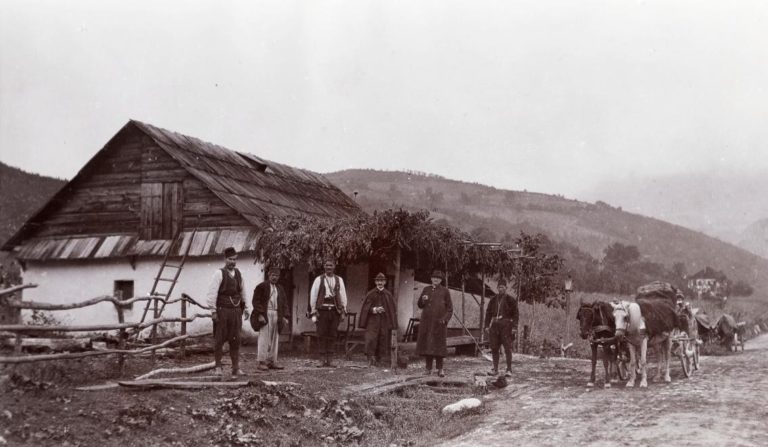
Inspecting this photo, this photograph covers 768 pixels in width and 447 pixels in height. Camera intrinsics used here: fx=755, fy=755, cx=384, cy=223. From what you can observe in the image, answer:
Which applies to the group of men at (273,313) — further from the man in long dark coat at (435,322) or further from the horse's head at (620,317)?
the horse's head at (620,317)

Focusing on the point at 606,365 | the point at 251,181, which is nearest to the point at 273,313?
the point at 606,365

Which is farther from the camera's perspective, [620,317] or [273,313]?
[273,313]

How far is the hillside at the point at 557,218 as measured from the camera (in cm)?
7594

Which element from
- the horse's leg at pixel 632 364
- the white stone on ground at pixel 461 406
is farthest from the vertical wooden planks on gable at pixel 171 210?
the horse's leg at pixel 632 364

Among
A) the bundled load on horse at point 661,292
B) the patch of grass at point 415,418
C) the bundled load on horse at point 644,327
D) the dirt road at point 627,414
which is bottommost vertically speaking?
the patch of grass at point 415,418

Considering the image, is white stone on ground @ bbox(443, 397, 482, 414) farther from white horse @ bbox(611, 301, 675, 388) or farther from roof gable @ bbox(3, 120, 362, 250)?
roof gable @ bbox(3, 120, 362, 250)

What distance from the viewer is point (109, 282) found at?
19.5 m

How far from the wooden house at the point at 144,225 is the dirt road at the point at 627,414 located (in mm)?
7782

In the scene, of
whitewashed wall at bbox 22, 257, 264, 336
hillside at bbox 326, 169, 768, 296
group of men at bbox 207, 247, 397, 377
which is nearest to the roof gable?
whitewashed wall at bbox 22, 257, 264, 336

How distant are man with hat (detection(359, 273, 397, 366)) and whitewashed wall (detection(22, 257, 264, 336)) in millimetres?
4225

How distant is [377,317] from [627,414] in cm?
603

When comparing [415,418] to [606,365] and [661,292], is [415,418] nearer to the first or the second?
[606,365]

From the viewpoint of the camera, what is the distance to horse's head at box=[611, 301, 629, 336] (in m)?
12.2

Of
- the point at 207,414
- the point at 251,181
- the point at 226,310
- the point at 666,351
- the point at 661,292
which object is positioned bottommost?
the point at 207,414
